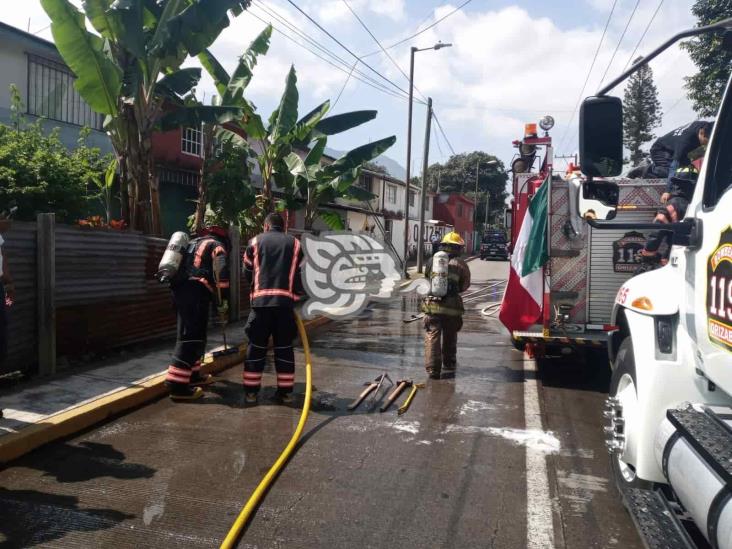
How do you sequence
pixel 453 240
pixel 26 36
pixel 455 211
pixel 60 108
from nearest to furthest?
pixel 453 240 → pixel 26 36 → pixel 60 108 → pixel 455 211

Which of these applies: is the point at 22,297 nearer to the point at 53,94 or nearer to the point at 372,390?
the point at 372,390

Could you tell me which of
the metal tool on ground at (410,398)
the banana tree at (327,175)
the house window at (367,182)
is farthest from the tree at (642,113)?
the metal tool on ground at (410,398)

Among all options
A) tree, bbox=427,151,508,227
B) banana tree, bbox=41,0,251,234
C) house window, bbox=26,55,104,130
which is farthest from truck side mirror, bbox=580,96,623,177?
tree, bbox=427,151,508,227

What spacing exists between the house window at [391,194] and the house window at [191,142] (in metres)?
20.8

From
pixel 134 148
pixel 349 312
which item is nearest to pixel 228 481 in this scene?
pixel 134 148

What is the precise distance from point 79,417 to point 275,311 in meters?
1.96

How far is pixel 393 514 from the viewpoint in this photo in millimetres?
3574

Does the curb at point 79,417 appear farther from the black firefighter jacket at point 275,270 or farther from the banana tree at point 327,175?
the banana tree at point 327,175

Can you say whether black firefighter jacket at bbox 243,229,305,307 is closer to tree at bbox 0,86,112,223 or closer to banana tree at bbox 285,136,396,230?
tree at bbox 0,86,112,223

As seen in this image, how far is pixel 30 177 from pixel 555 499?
7.67 m

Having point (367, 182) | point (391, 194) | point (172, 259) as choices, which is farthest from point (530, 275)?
point (391, 194)

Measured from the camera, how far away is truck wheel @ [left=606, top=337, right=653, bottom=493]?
3.21 metres

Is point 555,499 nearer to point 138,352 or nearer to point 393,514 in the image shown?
point 393,514

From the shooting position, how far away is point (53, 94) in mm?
12875
